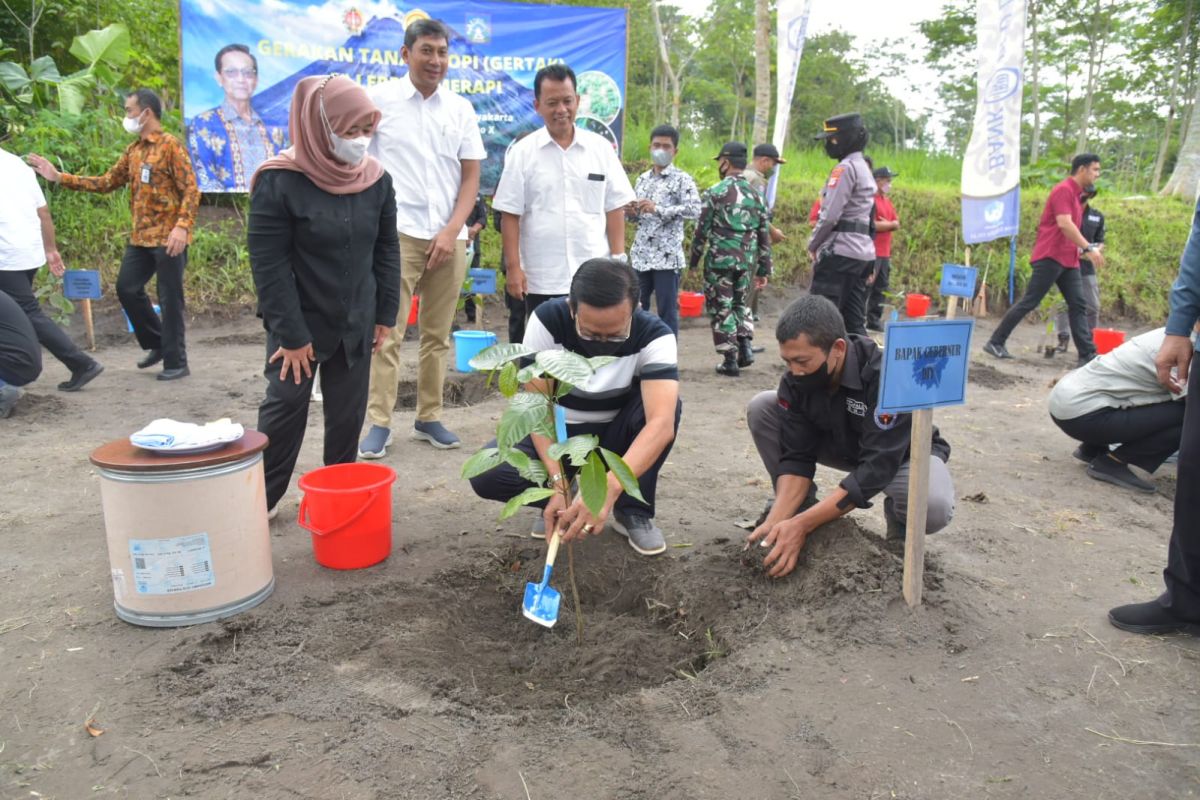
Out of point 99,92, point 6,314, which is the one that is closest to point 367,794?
point 6,314

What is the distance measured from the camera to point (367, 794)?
172 centimetres

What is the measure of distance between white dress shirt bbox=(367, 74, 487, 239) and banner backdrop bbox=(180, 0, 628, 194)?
470cm

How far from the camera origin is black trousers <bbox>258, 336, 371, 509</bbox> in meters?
2.95

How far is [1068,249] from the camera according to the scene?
22.0 ft

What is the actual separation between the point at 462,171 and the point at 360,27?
5.32 meters

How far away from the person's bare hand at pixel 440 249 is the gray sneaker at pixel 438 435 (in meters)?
0.87

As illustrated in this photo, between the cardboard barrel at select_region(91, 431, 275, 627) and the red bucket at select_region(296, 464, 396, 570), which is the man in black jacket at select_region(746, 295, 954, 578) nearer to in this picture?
the red bucket at select_region(296, 464, 396, 570)

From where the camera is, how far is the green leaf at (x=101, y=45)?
905cm

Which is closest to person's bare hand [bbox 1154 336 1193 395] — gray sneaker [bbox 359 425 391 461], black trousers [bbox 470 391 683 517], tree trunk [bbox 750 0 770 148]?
black trousers [bbox 470 391 683 517]

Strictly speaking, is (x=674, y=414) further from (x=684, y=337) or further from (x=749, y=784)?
(x=684, y=337)

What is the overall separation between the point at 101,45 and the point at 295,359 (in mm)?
8670

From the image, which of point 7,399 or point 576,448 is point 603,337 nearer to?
point 576,448

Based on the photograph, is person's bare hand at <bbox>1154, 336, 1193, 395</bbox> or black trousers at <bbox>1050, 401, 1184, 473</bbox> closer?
person's bare hand at <bbox>1154, 336, 1193, 395</bbox>

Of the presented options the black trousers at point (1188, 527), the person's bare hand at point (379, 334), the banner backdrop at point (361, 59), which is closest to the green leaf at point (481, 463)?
the person's bare hand at point (379, 334)
